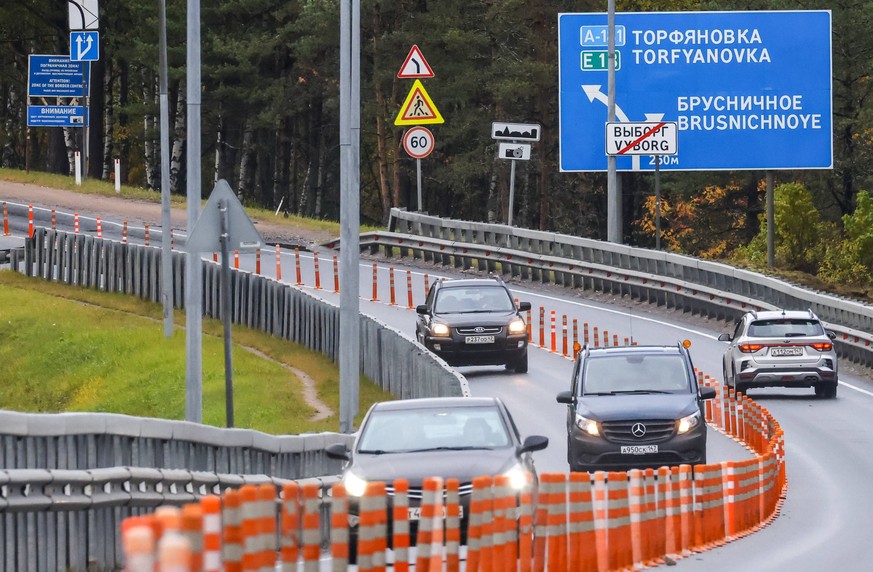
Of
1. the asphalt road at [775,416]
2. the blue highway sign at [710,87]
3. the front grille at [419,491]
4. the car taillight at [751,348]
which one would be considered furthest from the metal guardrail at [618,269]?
the front grille at [419,491]

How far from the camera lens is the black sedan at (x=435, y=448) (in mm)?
14852

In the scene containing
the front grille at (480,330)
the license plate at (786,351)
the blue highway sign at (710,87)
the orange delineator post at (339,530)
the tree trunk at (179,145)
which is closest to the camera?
the orange delineator post at (339,530)

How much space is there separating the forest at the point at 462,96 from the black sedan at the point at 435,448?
141 ft

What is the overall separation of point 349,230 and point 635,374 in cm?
597

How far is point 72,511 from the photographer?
13.9 metres

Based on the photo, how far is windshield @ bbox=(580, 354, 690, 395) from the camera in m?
22.0

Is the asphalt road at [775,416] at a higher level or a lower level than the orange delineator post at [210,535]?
lower

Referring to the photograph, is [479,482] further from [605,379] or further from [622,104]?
[622,104]

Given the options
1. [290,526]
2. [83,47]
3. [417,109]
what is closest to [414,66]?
[417,109]

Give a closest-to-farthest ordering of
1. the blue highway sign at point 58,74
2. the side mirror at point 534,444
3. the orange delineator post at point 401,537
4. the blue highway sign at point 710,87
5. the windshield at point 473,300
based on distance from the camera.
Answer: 1. the orange delineator post at point 401,537
2. the side mirror at point 534,444
3. the windshield at point 473,300
4. the blue highway sign at point 710,87
5. the blue highway sign at point 58,74

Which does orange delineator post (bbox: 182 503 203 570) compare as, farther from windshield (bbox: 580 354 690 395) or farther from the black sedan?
windshield (bbox: 580 354 690 395)

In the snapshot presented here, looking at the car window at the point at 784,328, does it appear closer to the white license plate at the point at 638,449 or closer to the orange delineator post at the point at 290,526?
the white license plate at the point at 638,449

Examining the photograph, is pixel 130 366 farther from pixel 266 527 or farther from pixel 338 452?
pixel 266 527

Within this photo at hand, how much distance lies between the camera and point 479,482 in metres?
11.4
